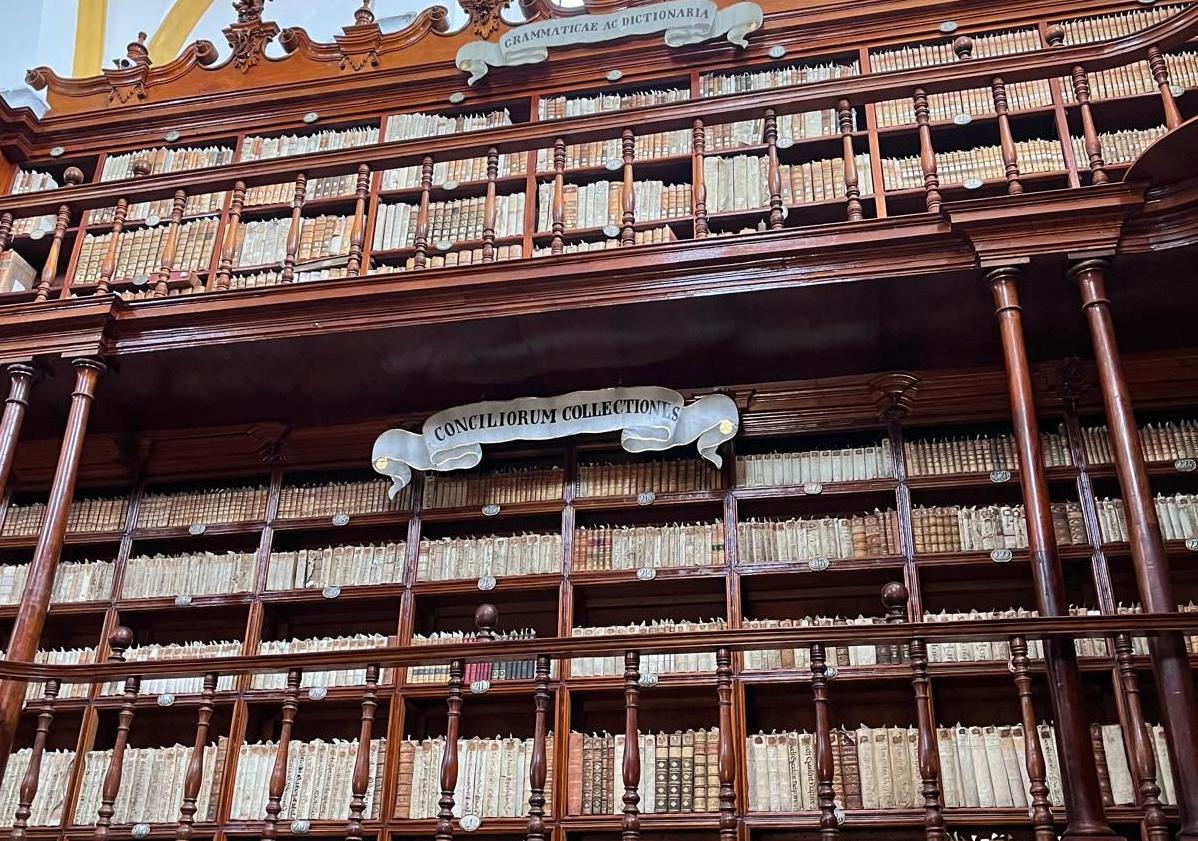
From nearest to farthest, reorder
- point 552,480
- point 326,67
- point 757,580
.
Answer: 1. point 757,580
2. point 552,480
3. point 326,67

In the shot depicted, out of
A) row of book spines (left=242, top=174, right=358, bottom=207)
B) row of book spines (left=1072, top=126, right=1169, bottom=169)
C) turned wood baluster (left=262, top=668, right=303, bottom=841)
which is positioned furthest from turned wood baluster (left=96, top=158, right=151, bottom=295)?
row of book spines (left=1072, top=126, right=1169, bottom=169)

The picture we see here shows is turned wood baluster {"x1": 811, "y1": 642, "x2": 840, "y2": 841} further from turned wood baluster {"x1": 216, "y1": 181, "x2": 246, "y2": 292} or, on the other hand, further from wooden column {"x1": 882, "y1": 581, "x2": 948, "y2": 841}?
turned wood baluster {"x1": 216, "y1": 181, "x2": 246, "y2": 292}

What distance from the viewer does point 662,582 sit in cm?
407

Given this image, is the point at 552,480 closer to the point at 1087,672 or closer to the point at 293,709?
the point at 293,709

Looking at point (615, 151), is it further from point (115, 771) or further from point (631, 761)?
point (115, 771)

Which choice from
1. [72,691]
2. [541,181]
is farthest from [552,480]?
[72,691]

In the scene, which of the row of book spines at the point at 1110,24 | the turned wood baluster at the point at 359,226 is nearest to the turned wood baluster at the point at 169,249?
the turned wood baluster at the point at 359,226

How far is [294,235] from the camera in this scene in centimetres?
433

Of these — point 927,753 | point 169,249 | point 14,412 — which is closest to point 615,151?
point 169,249

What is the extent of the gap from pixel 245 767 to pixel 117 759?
0.78m

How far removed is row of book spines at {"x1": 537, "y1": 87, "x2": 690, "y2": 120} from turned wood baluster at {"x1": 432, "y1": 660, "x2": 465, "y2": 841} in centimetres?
310

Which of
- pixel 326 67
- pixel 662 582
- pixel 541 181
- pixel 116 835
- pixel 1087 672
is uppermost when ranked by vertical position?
pixel 326 67

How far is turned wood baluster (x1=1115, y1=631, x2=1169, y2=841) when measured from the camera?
111 inches

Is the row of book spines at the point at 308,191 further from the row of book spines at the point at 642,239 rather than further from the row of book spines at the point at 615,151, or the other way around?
the row of book spines at the point at 642,239
